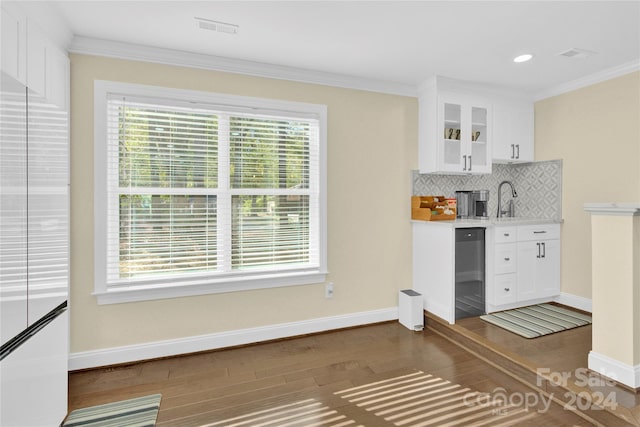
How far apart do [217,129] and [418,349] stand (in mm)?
2706

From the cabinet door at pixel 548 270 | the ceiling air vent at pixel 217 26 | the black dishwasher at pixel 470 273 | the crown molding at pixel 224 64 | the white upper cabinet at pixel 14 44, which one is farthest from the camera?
the cabinet door at pixel 548 270

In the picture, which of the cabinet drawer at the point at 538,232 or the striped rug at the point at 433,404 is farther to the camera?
the cabinet drawer at the point at 538,232

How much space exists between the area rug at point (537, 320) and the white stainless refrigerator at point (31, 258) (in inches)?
138

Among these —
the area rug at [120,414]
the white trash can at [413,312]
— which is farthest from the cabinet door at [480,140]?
the area rug at [120,414]

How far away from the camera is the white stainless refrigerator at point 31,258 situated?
140cm

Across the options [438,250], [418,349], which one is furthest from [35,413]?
[438,250]

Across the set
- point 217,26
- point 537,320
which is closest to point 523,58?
point 537,320

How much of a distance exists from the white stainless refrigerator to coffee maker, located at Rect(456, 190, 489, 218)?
12.5ft

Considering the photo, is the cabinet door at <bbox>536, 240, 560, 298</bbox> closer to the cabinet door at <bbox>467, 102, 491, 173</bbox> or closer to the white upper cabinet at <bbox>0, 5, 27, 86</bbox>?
the cabinet door at <bbox>467, 102, 491, 173</bbox>

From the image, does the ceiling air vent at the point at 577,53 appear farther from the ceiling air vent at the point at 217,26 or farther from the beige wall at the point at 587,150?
the ceiling air vent at the point at 217,26

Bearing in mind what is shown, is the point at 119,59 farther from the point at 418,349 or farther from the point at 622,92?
the point at 622,92

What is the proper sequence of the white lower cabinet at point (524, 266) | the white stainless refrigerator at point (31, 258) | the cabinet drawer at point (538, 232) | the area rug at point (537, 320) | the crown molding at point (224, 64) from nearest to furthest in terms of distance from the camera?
the white stainless refrigerator at point (31, 258) → the crown molding at point (224, 64) → the area rug at point (537, 320) → the white lower cabinet at point (524, 266) → the cabinet drawer at point (538, 232)

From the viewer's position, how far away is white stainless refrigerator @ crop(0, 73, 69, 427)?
1398 millimetres

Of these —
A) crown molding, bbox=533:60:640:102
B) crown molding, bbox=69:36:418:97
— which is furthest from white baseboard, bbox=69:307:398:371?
crown molding, bbox=533:60:640:102
